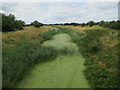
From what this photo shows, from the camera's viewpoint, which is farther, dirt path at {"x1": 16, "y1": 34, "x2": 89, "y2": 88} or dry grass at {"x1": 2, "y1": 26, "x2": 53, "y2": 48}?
dry grass at {"x1": 2, "y1": 26, "x2": 53, "y2": 48}

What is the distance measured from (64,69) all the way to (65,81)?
31.8 inches

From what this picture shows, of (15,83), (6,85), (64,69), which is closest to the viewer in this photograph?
(6,85)

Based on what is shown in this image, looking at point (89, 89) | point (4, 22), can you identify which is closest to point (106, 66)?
point (89, 89)

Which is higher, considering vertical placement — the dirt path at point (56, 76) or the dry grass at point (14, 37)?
the dry grass at point (14, 37)

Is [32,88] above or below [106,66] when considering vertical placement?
below

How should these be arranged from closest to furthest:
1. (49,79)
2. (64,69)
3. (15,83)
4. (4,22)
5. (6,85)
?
(6,85)
(15,83)
(49,79)
(64,69)
(4,22)

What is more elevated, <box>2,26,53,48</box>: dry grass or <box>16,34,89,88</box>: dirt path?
<box>2,26,53,48</box>: dry grass

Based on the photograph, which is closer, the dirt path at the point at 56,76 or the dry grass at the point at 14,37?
the dirt path at the point at 56,76

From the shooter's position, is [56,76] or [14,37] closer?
A: [56,76]

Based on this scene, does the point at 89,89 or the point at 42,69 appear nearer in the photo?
the point at 89,89

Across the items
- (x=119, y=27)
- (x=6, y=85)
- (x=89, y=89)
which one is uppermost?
(x=119, y=27)

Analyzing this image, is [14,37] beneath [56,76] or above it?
above

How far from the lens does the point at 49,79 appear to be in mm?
3111

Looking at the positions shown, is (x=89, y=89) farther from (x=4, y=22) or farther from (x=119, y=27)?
(x=119, y=27)
